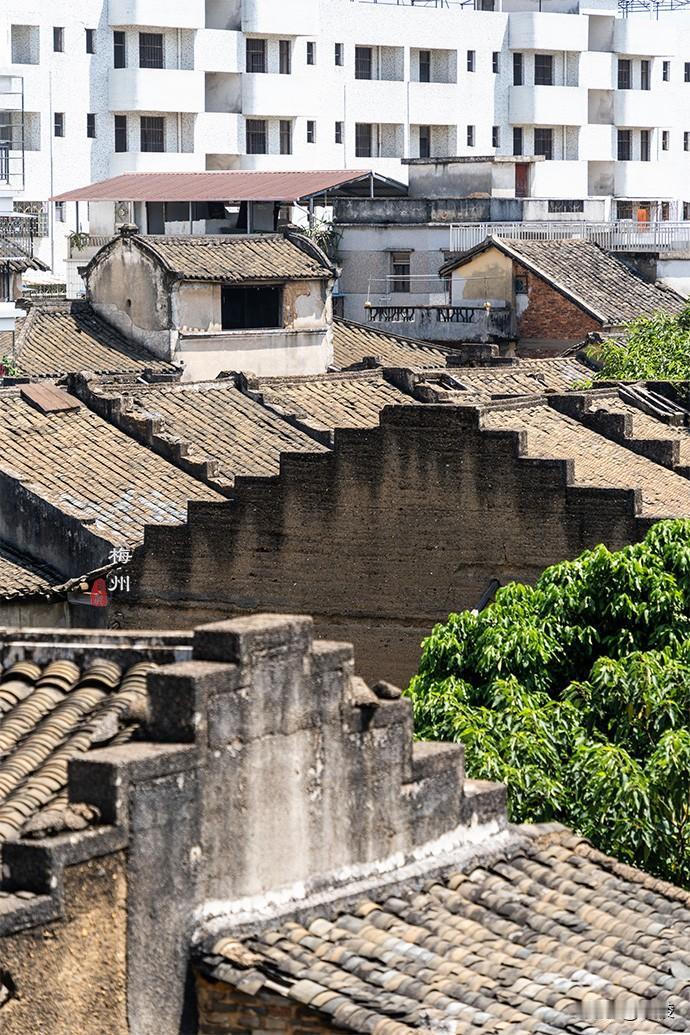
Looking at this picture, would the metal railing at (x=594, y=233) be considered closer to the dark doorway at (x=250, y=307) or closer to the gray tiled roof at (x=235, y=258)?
the gray tiled roof at (x=235, y=258)

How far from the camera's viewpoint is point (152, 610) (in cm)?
2834

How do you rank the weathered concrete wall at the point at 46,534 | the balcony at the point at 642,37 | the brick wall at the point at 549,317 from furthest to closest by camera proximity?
the balcony at the point at 642,37 → the brick wall at the point at 549,317 → the weathered concrete wall at the point at 46,534

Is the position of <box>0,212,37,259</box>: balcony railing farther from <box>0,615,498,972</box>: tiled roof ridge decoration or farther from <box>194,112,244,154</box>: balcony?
<box>0,615,498,972</box>: tiled roof ridge decoration

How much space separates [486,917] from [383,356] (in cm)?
4058

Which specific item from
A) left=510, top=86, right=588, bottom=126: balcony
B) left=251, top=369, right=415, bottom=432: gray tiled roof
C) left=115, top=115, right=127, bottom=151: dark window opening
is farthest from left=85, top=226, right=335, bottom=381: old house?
left=510, top=86, right=588, bottom=126: balcony

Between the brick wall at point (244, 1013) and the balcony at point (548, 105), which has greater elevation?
the balcony at point (548, 105)

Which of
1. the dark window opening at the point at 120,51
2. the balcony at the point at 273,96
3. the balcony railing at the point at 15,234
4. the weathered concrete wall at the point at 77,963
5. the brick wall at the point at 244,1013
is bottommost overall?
the brick wall at the point at 244,1013

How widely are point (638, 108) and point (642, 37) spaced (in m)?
2.61

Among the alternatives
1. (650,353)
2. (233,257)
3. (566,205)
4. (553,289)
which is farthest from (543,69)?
(650,353)

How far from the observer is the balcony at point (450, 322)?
188 ft

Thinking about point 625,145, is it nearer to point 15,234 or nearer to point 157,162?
point 157,162

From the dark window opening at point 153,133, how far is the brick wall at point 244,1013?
68722 millimetres

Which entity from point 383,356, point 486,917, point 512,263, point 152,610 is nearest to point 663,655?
point 486,917

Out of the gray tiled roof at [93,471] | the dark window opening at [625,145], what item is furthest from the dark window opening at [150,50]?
the gray tiled roof at [93,471]
